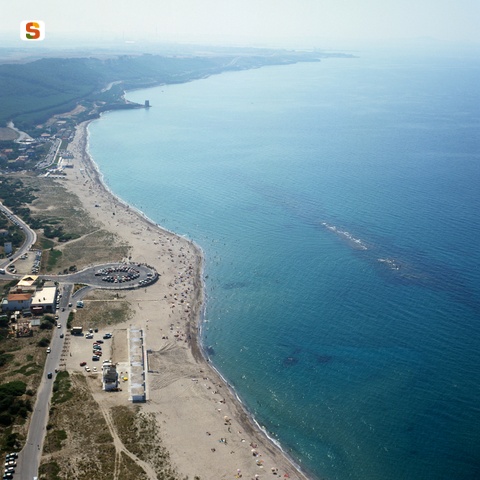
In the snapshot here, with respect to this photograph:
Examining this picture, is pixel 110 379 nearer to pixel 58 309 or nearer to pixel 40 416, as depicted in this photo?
pixel 40 416

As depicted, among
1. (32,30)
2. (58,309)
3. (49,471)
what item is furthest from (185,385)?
(32,30)

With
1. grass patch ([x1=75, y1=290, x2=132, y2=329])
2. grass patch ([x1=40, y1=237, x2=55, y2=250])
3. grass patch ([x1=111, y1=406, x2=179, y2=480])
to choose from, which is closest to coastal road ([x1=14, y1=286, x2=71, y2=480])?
grass patch ([x1=75, y1=290, x2=132, y2=329])

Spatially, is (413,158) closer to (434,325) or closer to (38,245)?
(434,325)

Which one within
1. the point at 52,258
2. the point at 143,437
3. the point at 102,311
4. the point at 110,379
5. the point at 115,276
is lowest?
the point at 143,437

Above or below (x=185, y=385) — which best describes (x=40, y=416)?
above

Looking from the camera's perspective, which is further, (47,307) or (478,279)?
(478,279)

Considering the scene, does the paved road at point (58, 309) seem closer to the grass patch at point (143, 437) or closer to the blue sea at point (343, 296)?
the grass patch at point (143, 437)

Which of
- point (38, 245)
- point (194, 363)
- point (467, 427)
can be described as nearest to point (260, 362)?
point (194, 363)
